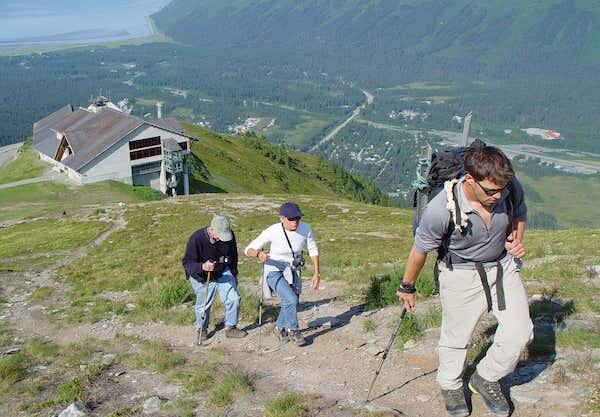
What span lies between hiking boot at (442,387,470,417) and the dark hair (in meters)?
2.80

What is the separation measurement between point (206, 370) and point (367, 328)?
123 inches

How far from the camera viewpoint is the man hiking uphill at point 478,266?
20.1 ft

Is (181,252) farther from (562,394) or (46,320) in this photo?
(562,394)

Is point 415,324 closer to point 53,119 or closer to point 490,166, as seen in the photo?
point 490,166

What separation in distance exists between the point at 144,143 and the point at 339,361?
64054 millimetres

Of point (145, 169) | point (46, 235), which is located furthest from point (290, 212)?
point (145, 169)

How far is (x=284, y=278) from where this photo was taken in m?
10.3

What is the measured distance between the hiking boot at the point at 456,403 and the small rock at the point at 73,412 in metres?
5.21

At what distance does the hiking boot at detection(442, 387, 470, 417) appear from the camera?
6883 mm

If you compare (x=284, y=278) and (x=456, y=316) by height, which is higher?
(x=456, y=316)

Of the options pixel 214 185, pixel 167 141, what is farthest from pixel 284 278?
pixel 214 185

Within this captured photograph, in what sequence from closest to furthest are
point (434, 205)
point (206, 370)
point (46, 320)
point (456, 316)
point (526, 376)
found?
point (434, 205)
point (456, 316)
point (526, 376)
point (206, 370)
point (46, 320)

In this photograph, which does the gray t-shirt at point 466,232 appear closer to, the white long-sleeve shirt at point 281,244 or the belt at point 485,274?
the belt at point 485,274

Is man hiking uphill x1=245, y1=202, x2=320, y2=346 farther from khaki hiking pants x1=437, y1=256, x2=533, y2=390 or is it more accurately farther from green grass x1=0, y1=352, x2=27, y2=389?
green grass x1=0, y1=352, x2=27, y2=389
